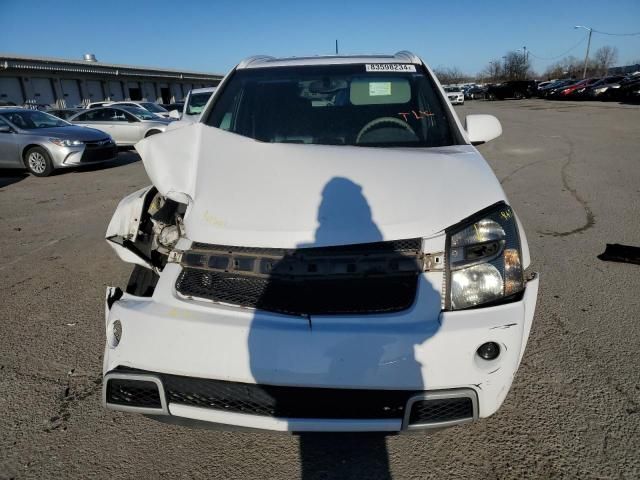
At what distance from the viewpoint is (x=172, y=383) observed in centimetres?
169

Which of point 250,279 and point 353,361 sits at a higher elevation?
point 250,279

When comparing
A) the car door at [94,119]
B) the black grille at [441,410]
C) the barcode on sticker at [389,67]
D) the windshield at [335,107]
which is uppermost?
the barcode on sticker at [389,67]

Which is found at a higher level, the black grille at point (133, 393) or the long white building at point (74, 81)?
the long white building at point (74, 81)

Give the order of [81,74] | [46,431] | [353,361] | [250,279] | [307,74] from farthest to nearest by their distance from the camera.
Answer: [81,74]
[307,74]
[46,431]
[250,279]
[353,361]

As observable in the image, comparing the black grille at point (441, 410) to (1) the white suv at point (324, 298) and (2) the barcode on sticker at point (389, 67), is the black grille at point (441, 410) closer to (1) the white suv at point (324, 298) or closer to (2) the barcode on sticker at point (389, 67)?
(1) the white suv at point (324, 298)

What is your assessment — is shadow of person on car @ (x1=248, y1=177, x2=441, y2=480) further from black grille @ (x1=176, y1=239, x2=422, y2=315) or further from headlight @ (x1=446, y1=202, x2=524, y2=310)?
headlight @ (x1=446, y1=202, x2=524, y2=310)

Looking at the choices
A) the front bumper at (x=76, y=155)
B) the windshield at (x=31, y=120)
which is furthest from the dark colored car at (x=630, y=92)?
the windshield at (x=31, y=120)

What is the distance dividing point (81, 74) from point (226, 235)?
3586 cm

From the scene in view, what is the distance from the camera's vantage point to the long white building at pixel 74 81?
1035 inches

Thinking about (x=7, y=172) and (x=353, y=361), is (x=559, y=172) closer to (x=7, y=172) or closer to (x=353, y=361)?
(x=353, y=361)

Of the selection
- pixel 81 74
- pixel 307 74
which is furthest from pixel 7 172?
pixel 81 74

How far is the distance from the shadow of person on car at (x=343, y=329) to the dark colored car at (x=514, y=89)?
48333mm

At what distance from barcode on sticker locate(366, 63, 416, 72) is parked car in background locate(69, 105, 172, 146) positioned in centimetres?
1166

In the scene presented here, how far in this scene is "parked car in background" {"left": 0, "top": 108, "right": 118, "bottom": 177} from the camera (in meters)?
9.77
